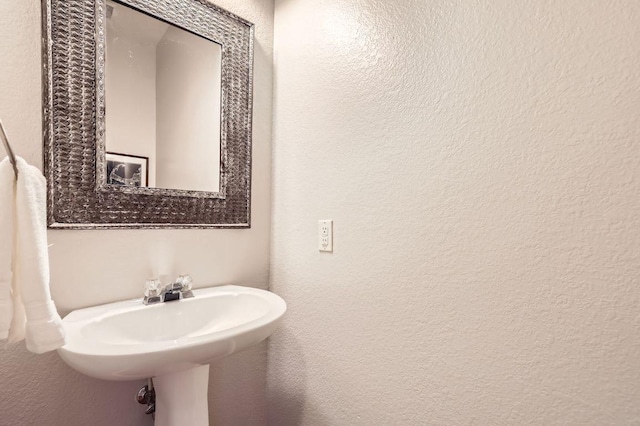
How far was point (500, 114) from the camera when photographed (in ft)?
2.54

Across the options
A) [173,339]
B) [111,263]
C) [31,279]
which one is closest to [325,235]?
[173,339]

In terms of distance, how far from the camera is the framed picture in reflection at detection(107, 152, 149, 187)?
94 cm

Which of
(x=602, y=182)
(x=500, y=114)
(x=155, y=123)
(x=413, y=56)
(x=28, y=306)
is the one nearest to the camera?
(x=28, y=306)

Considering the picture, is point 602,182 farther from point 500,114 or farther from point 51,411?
point 51,411

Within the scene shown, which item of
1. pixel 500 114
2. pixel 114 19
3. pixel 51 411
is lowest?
pixel 51 411

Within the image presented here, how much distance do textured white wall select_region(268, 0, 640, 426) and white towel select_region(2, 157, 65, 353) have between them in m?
0.79

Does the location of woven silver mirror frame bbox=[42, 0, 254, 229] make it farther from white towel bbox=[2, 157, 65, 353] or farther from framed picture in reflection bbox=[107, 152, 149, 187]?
white towel bbox=[2, 157, 65, 353]

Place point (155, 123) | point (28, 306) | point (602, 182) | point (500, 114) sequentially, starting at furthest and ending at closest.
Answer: point (155, 123), point (500, 114), point (602, 182), point (28, 306)

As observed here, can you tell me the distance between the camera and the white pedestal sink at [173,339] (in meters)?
0.63

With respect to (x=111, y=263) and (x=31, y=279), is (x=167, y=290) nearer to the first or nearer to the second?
(x=111, y=263)

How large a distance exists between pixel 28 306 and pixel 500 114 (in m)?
1.08

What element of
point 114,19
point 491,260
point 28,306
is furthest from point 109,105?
point 491,260

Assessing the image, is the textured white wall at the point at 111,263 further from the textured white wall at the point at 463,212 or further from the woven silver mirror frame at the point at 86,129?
the textured white wall at the point at 463,212

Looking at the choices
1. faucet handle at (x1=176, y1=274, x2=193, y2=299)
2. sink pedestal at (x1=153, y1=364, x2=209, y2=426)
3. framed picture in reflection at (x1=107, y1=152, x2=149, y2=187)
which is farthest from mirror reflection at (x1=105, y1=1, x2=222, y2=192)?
sink pedestal at (x1=153, y1=364, x2=209, y2=426)
